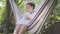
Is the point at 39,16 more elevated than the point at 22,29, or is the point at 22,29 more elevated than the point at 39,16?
the point at 39,16

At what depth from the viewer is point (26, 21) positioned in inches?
133

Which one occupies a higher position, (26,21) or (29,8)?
(29,8)

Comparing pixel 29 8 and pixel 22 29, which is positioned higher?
pixel 29 8

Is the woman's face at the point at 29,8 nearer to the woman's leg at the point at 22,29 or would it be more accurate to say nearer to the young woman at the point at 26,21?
the young woman at the point at 26,21

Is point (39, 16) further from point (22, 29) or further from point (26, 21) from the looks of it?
point (22, 29)

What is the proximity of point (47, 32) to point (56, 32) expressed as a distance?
0.57 metres

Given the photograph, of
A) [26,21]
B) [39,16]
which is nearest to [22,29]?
[26,21]

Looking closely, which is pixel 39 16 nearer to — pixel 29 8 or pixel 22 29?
pixel 29 8

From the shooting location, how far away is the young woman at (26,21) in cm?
333

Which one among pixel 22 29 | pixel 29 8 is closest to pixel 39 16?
pixel 29 8

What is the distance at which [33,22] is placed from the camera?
3.33m

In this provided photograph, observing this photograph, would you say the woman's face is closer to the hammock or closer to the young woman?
the young woman

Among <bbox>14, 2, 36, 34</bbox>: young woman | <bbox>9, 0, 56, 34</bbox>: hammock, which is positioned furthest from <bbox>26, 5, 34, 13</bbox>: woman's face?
<bbox>9, 0, 56, 34</bbox>: hammock

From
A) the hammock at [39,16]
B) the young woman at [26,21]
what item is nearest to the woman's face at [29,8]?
the young woman at [26,21]
